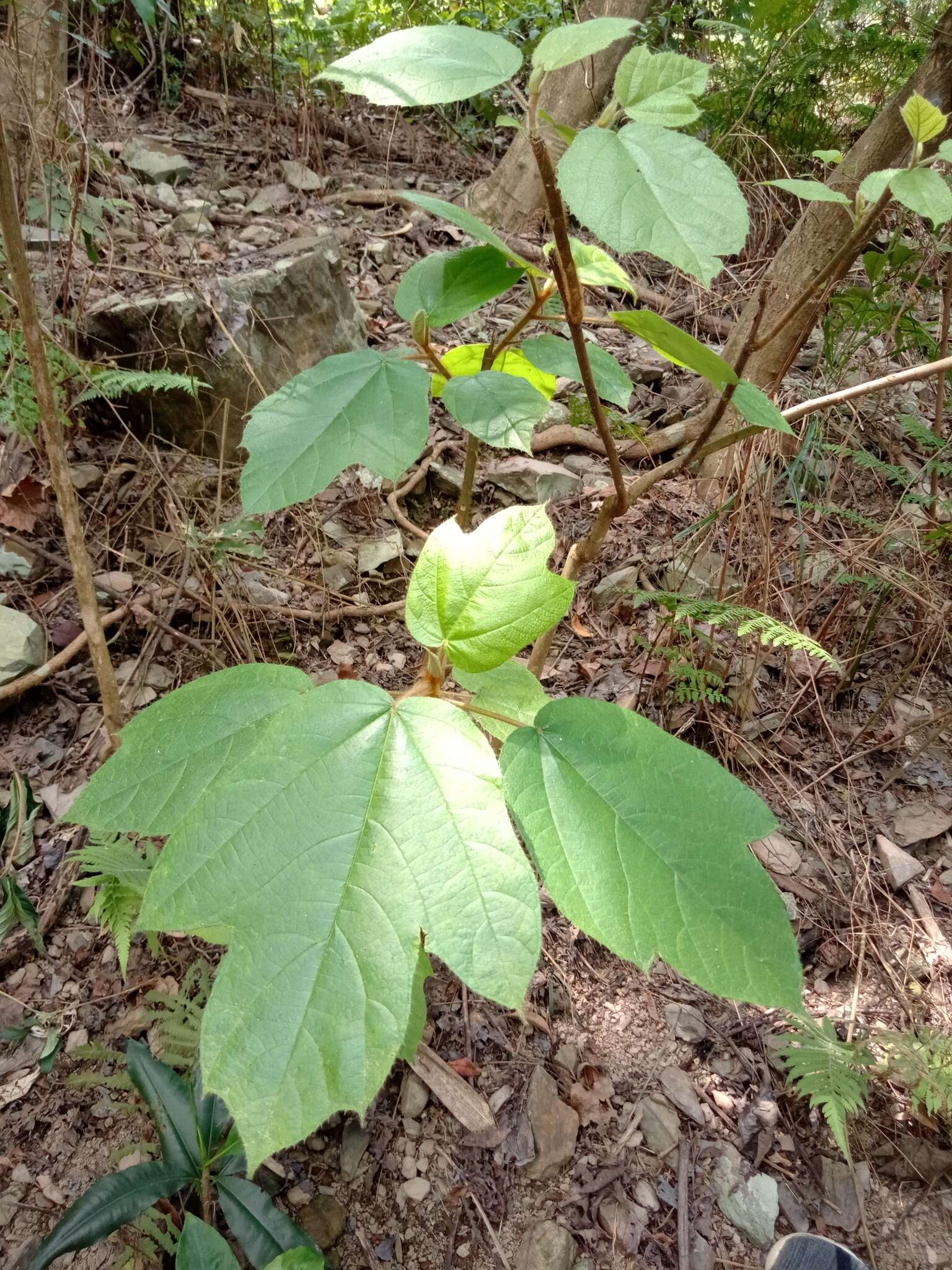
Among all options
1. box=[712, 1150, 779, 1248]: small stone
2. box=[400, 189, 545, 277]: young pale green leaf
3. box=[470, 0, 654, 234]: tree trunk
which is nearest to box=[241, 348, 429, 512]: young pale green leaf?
box=[400, 189, 545, 277]: young pale green leaf

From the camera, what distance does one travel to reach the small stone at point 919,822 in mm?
2176

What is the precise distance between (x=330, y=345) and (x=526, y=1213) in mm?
2864

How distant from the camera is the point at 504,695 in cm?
89

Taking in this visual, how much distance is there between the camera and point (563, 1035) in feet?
5.59

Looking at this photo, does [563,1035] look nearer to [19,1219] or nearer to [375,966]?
[19,1219]

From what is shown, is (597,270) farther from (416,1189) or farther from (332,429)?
(416,1189)

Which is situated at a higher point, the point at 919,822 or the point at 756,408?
the point at 756,408

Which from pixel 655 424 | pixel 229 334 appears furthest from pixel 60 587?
pixel 655 424

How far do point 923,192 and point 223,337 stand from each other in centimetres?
246

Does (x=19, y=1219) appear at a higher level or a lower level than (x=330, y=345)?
lower

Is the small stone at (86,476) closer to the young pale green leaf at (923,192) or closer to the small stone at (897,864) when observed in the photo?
the young pale green leaf at (923,192)

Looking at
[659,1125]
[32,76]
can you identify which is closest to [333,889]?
[659,1125]

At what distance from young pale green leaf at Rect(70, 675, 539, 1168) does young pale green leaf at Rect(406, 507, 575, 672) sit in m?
0.10

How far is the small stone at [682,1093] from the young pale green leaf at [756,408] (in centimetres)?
151
